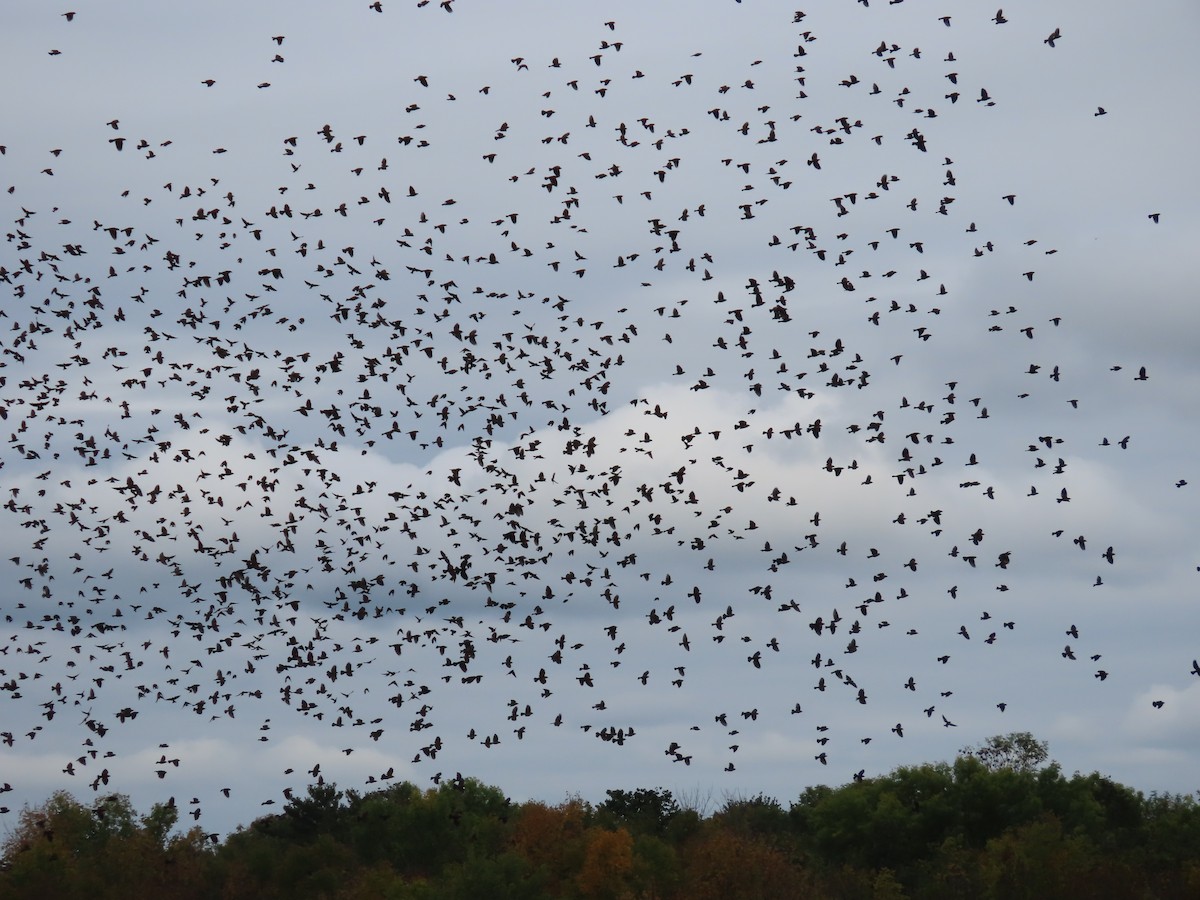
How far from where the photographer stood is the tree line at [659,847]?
84.3m

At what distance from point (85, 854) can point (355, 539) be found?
269 ft

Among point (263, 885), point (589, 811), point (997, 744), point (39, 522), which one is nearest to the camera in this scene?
point (39, 522)

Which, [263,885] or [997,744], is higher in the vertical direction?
[997,744]

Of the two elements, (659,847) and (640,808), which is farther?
(640,808)

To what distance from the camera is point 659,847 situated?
93.4 m

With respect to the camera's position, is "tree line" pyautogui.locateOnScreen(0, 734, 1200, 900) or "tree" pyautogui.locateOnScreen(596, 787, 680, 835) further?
"tree" pyautogui.locateOnScreen(596, 787, 680, 835)

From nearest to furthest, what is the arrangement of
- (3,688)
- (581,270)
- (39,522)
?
(581,270)
(3,688)
(39,522)

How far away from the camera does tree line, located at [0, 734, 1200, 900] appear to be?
8431 cm

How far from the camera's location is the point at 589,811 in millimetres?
124188

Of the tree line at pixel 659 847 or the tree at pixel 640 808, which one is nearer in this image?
the tree line at pixel 659 847

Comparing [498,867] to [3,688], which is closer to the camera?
[3,688]

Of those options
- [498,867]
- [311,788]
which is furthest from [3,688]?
[311,788]

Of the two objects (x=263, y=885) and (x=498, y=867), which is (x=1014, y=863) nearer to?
(x=498, y=867)

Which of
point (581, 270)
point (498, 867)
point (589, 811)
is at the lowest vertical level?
point (498, 867)
